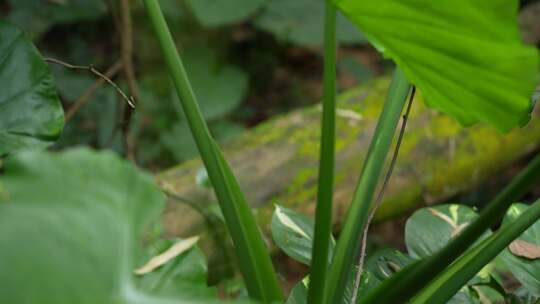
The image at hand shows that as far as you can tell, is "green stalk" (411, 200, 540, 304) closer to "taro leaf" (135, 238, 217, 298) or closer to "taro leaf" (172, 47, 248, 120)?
"taro leaf" (135, 238, 217, 298)

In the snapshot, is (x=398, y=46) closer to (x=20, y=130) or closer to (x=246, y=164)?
(x=20, y=130)

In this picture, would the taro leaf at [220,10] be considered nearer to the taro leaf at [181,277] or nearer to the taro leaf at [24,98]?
the taro leaf at [24,98]

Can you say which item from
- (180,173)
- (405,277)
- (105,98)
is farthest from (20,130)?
(105,98)

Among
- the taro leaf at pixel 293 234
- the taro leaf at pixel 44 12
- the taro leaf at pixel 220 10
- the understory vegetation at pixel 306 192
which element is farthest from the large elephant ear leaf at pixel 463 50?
the taro leaf at pixel 220 10

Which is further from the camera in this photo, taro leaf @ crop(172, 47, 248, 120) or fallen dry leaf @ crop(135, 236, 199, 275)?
taro leaf @ crop(172, 47, 248, 120)

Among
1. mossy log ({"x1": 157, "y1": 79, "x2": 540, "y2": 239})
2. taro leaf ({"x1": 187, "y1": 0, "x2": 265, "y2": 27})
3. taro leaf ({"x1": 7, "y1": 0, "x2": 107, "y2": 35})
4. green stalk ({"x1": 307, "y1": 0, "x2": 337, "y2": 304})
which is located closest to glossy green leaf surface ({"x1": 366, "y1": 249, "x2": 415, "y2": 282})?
green stalk ({"x1": 307, "y1": 0, "x2": 337, "y2": 304})

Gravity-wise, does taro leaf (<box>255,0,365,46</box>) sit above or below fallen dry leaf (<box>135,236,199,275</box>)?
below
